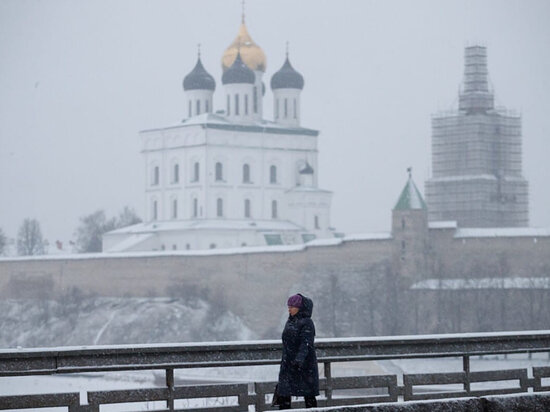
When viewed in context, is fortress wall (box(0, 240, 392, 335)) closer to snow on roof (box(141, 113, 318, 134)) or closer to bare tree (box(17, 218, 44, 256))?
snow on roof (box(141, 113, 318, 134))

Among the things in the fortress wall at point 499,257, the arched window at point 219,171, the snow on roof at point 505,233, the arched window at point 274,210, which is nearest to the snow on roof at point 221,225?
the arched window at point 274,210

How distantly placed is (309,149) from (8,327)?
18564mm

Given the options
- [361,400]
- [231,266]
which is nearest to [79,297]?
[231,266]

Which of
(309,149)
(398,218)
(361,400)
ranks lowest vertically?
(361,400)

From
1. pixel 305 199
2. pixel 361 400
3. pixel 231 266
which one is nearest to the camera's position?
pixel 361 400

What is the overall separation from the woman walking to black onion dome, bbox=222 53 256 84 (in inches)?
2360

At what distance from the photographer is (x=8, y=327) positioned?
59.2 m

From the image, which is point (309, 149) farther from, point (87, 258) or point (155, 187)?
point (87, 258)

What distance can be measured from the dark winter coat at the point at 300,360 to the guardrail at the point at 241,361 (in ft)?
2.40

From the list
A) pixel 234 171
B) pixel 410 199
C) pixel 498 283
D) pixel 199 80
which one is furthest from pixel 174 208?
pixel 498 283

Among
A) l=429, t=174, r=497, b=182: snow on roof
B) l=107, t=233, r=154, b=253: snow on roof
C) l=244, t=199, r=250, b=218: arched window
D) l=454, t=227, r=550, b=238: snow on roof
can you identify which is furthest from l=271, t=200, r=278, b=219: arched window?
l=454, t=227, r=550, b=238: snow on roof

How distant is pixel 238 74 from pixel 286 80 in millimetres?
2805

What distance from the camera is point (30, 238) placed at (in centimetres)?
8606

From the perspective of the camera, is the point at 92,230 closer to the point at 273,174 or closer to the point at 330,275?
the point at 273,174
